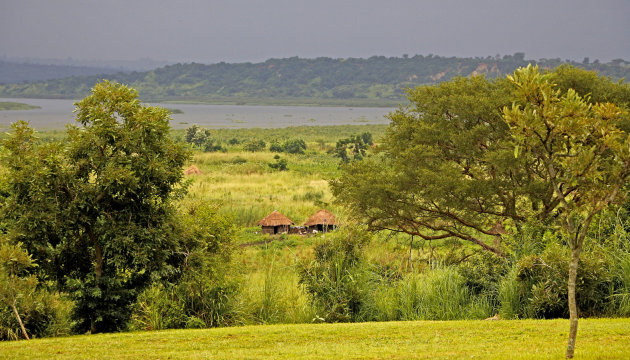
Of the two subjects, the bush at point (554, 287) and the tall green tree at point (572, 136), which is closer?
the tall green tree at point (572, 136)

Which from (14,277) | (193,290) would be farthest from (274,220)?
(14,277)

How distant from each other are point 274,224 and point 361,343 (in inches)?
871

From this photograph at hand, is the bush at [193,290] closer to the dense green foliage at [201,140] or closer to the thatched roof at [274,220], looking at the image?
the thatched roof at [274,220]

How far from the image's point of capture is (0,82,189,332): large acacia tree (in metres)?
13.2

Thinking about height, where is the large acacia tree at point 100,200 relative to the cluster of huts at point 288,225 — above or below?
above

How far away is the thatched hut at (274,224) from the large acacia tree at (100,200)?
18.5m

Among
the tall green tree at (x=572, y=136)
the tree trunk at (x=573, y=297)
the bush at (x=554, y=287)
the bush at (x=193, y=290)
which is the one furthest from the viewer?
the bush at (x=193, y=290)

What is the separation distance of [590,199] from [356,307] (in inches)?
351

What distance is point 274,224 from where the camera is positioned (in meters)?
33.2

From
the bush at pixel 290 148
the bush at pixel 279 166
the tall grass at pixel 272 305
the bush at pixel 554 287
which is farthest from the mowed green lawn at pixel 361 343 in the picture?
the bush at pixel 290 148

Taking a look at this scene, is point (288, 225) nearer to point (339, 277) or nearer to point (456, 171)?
point (456, 171)

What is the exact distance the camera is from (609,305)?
1413 centimetres

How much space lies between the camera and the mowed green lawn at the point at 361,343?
977 centimetres

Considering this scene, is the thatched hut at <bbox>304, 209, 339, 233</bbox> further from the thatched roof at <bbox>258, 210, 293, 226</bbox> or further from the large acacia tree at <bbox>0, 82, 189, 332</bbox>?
the large acacia tree at <bbox>0, 82, 189, 332</bbox>
